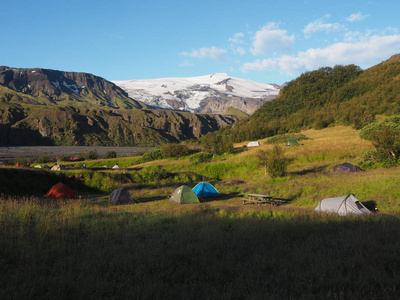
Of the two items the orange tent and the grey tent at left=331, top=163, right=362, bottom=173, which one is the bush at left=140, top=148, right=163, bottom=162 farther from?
the grey tent at left=331, top=163, right=362, bottom=173

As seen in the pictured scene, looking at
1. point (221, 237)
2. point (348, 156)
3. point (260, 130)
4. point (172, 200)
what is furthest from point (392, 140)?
point (260, 130)

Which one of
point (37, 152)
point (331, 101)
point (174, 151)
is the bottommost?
point (37, 152)

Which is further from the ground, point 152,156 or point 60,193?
point 60,193

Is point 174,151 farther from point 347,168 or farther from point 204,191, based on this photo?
point 347,168

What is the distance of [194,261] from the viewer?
15.6ft

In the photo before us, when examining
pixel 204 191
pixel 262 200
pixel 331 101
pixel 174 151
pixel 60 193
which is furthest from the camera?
pixel 331 101

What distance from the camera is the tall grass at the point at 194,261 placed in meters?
3.59

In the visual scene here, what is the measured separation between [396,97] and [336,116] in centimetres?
1317

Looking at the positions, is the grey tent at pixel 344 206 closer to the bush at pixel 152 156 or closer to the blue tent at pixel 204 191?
the blue tent at pixel 204 191

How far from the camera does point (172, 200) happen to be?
21.7m

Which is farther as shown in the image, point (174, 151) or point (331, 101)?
point (331, 101)

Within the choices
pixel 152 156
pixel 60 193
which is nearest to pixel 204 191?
pixel 60 193

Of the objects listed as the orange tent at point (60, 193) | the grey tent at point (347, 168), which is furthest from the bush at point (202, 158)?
the orange tent at point (60, 193)

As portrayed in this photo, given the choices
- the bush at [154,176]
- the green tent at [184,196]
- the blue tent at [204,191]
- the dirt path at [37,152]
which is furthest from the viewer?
the dirt path at [37,152]
